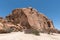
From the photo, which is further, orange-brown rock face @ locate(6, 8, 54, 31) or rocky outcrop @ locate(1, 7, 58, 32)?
orange-brown rock face @ locate(6, 8, 54, 31)

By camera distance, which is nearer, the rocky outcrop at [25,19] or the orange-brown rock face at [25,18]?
the rocky outcrop at [25,19]

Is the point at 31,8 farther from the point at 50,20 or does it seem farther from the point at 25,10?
the point at 50,20

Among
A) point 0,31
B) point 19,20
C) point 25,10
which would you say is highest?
point 25,10

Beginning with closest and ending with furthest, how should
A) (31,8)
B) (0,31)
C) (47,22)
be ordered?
(0,31) → (31,8) → (47,22)

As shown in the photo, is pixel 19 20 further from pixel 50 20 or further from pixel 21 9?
pixel 50 20

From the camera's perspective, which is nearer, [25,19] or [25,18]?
[25,19]

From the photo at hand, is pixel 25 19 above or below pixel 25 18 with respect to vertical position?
below

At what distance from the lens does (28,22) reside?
126 ft

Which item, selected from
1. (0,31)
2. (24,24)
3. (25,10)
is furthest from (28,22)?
(0,31)

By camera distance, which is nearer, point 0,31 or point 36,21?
point 0,31

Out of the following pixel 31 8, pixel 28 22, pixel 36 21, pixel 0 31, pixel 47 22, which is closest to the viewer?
pixel 0 31

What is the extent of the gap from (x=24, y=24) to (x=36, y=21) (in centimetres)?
453

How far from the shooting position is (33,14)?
4253 cm

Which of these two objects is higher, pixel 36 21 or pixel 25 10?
pixel 25 10
